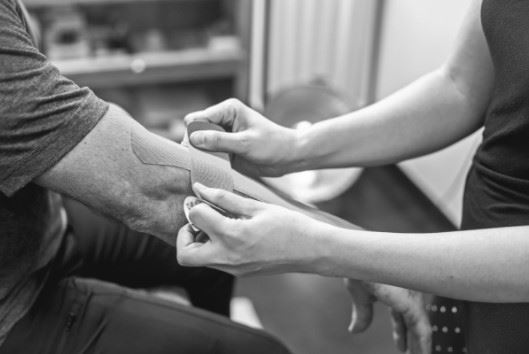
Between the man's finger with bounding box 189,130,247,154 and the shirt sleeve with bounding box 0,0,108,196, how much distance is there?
186 mm

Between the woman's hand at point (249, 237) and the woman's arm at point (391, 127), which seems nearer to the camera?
the woman's hand at point (249, 237)

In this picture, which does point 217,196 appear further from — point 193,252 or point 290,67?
point 290,67

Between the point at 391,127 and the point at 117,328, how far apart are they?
58cm

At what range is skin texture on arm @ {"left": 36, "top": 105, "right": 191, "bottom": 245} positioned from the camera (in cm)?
95

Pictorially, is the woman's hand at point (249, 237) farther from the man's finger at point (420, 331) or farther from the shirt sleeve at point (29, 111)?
the man's finger at point (420, 331)

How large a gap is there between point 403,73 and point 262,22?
0.60m

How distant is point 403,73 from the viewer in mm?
2699

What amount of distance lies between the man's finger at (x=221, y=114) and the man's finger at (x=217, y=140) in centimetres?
4

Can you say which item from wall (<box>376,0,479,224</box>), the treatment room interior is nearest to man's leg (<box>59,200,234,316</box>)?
the treatment room interior

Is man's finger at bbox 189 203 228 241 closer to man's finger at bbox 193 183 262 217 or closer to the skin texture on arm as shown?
man's finger at bbox 193 183 262 217

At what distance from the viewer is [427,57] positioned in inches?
98.1

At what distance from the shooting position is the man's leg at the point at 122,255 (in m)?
1.34

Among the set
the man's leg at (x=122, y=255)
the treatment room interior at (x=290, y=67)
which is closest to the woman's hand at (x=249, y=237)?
the man's leg at (x=122, y=255)

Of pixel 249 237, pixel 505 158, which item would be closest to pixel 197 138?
pixel 249 237
